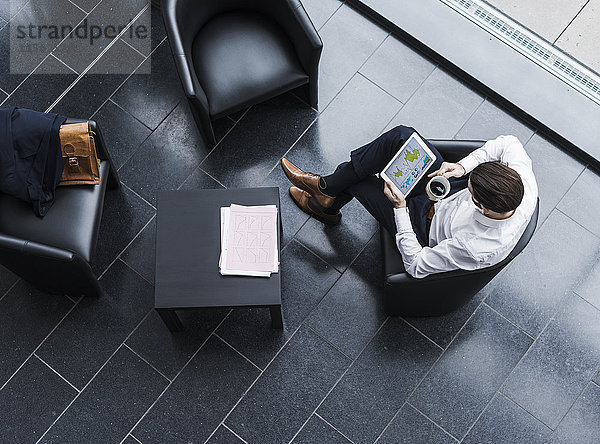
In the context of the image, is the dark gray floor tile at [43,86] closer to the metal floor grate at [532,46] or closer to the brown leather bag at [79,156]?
the brown leather bag at [79,156]

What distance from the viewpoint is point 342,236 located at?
12.5 feet

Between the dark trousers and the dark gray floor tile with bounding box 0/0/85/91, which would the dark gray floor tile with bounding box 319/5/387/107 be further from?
the dark gray floor tile with bounding box 0/0/85/91

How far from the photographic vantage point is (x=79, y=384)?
11.6 ft

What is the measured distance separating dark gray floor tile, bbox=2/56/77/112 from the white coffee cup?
88.5 inches

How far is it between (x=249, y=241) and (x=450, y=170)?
96 centimetres

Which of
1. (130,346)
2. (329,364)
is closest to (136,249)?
(130,346)

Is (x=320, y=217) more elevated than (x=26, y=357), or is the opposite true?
(x=320, y=217)

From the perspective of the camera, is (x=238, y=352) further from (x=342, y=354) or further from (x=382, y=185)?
(x=382, y=185)

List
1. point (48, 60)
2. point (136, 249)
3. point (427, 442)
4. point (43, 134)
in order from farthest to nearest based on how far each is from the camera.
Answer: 1. point (48, 60)
2. point (136, 249)
3. point (427, 442)
4. point (43, 134)

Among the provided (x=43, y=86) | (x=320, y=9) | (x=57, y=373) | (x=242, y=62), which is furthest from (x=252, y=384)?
(x=320, y=9)

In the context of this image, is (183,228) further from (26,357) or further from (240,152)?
(26,357)

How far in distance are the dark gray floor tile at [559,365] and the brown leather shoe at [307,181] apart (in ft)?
4.19

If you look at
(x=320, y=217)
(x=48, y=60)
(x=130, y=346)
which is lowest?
(x=130, y=346)

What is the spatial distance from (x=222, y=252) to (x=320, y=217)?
73cm
